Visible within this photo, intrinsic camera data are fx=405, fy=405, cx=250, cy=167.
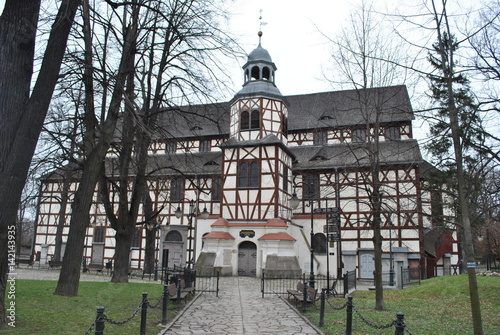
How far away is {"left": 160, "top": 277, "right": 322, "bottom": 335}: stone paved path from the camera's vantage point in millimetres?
9383

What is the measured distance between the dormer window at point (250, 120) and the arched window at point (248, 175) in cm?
265

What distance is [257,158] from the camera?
27656 millimetres

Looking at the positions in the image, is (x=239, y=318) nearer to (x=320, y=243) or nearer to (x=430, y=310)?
(x=430, y=310)

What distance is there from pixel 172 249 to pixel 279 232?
10.8m

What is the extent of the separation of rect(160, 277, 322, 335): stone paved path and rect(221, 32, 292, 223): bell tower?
11.7 meters

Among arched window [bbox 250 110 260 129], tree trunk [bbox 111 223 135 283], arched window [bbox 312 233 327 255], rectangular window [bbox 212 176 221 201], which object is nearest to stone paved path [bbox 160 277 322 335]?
tree trunk [bbox 111 223 135 283]

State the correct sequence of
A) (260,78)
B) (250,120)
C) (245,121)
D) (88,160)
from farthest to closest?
(260,78) < (245,121) < (250,120) < (88,160)

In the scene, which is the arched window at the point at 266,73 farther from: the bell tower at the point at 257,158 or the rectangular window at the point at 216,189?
the rectangular window at the point at 216,189

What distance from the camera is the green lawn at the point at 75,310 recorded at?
7.85 meters

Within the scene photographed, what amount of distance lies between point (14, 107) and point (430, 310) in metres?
12.4

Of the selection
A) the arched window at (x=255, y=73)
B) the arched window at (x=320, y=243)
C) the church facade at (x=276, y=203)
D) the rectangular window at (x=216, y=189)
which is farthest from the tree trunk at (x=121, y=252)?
the arched window at (x=255, y=73)

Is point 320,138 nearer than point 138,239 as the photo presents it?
Yes

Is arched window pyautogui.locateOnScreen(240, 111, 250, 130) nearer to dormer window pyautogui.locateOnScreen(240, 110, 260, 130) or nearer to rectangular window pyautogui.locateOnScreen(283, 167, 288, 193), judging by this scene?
dormer window pyautogui.locateOnScreen(240, 110, 260, 130)

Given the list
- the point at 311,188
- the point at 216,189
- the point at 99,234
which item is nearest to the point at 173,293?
the point at 311,188
